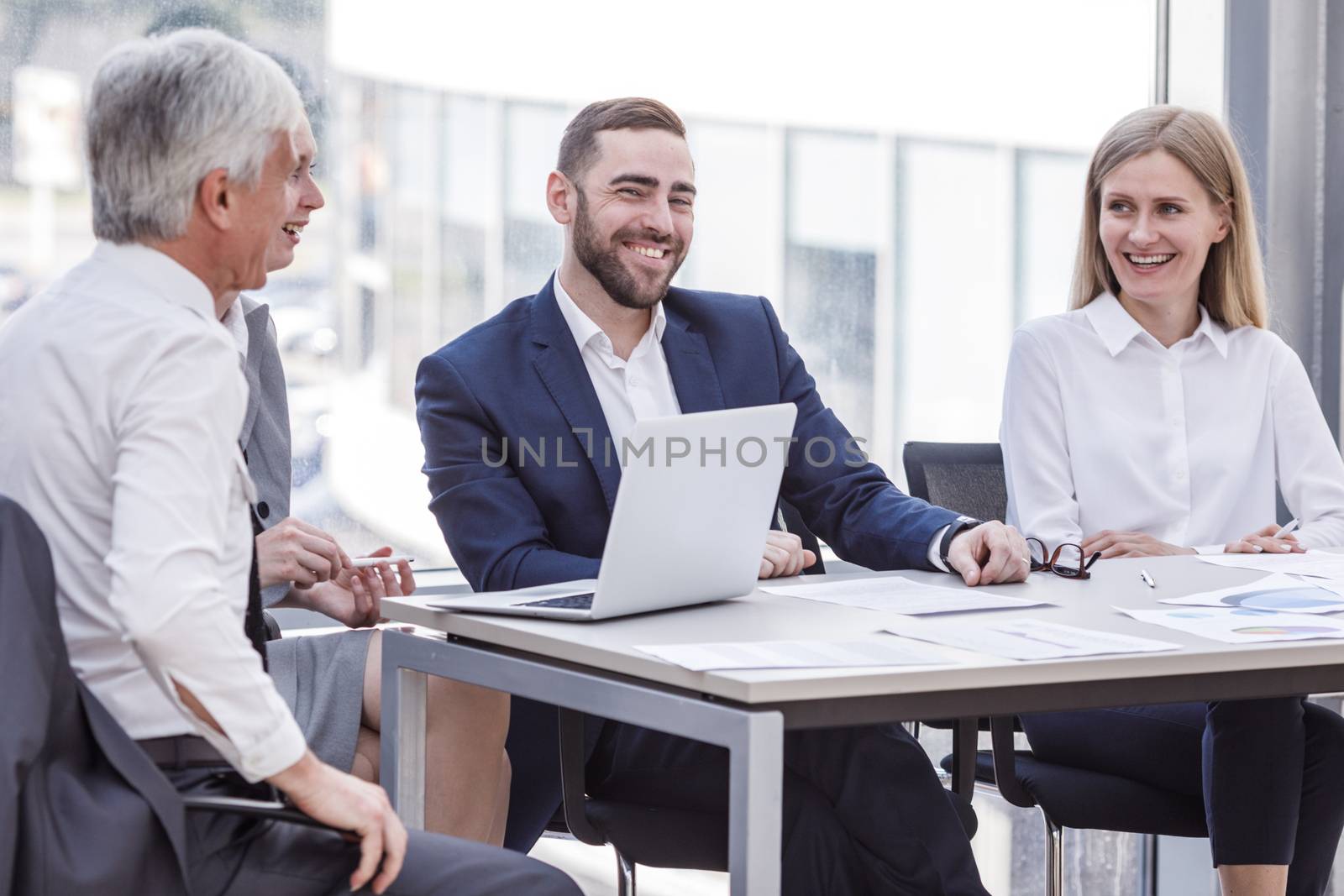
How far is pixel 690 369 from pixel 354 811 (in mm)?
1343

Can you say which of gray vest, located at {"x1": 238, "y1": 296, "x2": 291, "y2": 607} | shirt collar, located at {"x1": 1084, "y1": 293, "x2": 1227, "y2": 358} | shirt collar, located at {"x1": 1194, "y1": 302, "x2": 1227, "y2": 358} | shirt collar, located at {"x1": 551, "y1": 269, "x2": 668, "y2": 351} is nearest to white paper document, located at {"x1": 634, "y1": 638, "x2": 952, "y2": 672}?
gray vest, located at {"x1": 238, "y1": 296, "x2": 291, "y2": 607}

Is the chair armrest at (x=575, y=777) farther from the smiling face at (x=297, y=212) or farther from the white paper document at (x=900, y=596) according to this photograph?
the smiling face at (x=297, y=212)

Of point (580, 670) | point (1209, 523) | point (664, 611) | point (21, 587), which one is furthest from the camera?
point (1209, 523)

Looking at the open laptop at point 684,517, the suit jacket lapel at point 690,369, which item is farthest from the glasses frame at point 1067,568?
the suit jacket lapel at point 690,369

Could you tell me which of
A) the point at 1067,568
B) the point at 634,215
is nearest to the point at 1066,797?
the point at 1067,568

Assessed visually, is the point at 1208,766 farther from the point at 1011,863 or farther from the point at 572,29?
the point at 572,29

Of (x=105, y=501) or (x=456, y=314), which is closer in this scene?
(x=105, y=501)

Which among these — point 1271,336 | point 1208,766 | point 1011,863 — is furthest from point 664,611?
point 1011,863

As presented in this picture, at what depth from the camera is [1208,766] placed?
207 cm

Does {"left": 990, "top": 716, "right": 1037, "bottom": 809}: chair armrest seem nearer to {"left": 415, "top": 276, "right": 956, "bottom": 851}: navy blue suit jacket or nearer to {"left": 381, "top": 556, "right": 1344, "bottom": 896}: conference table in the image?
{"left": 415, "top": 276, "right": 956, "bottom": 851}: navy blue suit jacket

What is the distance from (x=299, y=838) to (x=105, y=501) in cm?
34

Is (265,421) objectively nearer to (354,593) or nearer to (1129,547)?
(354,593)

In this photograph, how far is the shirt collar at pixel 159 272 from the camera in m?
1.28

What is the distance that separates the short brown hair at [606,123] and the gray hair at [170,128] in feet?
4.18
